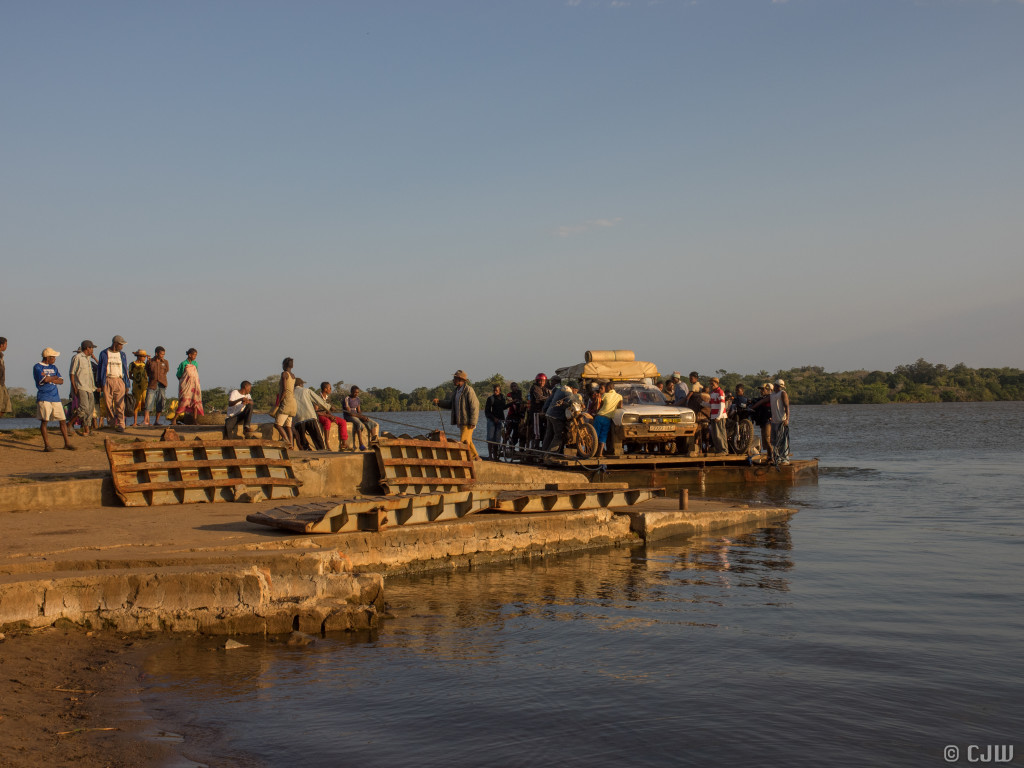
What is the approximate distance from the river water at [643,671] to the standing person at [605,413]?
7.35m

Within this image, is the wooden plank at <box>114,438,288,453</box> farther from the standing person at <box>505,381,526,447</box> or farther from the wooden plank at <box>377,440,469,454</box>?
the standing person at <box>505,381,526,447</box>

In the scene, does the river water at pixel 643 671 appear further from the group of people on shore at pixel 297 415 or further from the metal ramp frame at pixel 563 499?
the group of people on shore at pixel 297 415

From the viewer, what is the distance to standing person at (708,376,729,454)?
21.4 meters

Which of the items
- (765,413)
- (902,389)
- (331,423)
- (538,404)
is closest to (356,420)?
(331,423)

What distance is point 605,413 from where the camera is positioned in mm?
20297

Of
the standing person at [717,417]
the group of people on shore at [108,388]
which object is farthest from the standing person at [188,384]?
the standing person at [717,417]

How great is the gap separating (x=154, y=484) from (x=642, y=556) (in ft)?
24.1

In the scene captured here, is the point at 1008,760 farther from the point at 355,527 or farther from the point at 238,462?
the point at 238,462

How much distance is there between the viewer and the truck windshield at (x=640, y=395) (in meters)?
21.0

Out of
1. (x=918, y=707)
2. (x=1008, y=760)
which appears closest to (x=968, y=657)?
(x=918, y=707)

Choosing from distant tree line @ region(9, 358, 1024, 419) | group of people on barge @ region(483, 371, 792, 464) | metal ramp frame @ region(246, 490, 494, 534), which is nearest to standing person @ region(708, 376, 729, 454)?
group of people on barge @ region(483, 371, 792, 464)

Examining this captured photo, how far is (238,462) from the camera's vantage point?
1305 cm

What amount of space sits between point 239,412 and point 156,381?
4.12 metres

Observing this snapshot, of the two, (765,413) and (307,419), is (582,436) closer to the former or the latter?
(765,413)
